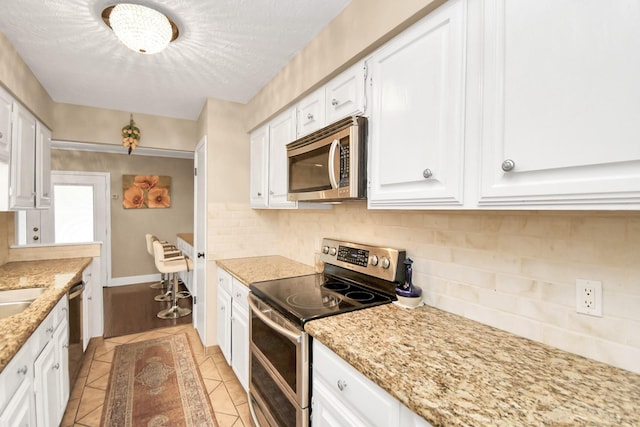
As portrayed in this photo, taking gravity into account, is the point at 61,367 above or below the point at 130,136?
below

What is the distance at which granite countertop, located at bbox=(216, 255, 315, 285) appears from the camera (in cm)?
211

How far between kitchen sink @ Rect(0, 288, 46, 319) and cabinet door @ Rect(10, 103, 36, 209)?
58 centimetres

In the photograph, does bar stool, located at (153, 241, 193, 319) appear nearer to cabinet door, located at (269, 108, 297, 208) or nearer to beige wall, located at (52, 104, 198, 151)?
beige wall, located at (52, 104, 198, 151)

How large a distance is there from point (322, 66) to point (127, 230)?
4.87m

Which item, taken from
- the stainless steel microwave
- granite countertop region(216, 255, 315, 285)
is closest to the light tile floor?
granite countertop region(216, 255, 315, 285)

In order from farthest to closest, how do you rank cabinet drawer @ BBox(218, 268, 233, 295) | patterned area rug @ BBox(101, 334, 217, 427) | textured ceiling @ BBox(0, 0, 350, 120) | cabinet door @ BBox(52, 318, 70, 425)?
cabinet drawer @ BBox(218, 268, 233, 295), patterned area rug @ BBox(101, 334, 217, 427), cabinet door @ BBox(52, 318, 70, 425), textured ceiling @ BBox(0, 0, 350, 120)

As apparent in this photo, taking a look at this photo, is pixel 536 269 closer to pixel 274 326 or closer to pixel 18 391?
pixel 274 326

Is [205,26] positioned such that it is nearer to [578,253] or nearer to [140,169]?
[578,253]

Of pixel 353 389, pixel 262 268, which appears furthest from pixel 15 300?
pixel 353 389

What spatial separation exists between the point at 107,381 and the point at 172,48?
99.1 inches

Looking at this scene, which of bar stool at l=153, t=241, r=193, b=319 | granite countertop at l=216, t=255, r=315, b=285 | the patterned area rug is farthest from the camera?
bar stool at l=153, t=241, r=193, b=319

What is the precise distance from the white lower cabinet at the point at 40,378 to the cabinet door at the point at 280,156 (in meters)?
1.48

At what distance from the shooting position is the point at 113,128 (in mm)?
3018

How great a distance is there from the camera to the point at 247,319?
201 centimetres
